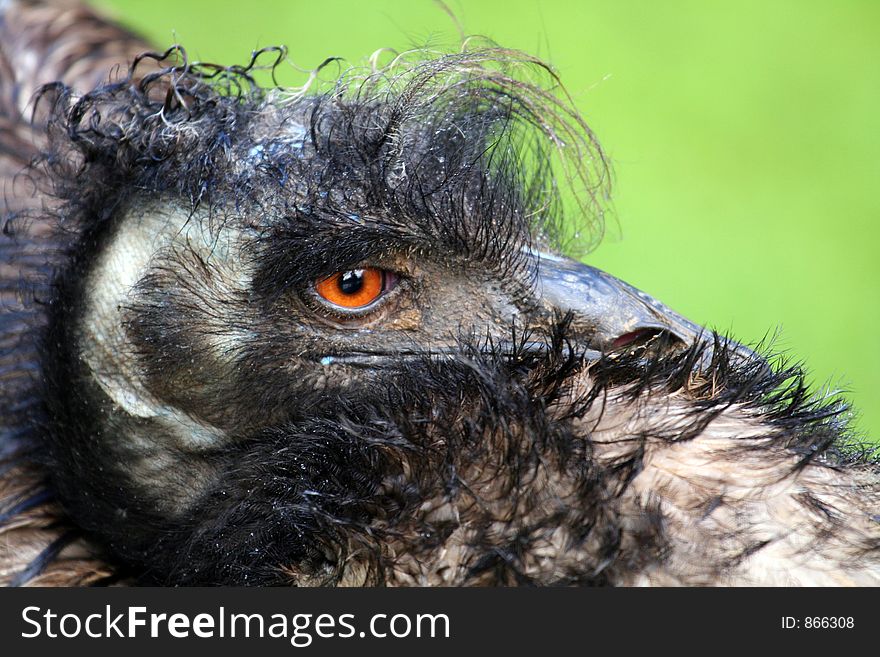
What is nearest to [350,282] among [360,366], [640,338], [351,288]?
[351,288]

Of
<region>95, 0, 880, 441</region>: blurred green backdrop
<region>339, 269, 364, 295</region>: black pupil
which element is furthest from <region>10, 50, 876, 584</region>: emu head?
<region>95, 0, 880, 441</region>: blurred green backdrop

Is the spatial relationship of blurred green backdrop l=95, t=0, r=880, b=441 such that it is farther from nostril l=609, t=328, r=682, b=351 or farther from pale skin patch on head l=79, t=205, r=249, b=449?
pale skin patch on head l=79, t=205, r=249, b=449

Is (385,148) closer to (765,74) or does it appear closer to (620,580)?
(620,580)

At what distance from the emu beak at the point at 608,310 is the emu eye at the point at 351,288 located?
1.24ft

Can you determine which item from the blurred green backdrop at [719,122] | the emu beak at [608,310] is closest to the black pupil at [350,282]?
the emu beak at [608,310]

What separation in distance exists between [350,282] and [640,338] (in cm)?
65

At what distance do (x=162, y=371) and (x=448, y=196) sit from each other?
29.4 inches

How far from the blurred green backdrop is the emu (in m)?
3.37

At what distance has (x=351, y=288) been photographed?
104 inches

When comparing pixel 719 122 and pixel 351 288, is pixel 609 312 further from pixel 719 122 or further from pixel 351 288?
pixel 719 122

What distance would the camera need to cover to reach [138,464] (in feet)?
9.05

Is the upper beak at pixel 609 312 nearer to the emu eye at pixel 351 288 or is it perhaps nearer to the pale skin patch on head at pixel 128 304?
the emu eye at pixel 351 288

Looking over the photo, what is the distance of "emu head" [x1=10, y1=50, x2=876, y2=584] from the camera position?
2.41 meters

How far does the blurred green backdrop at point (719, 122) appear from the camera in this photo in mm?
6293
